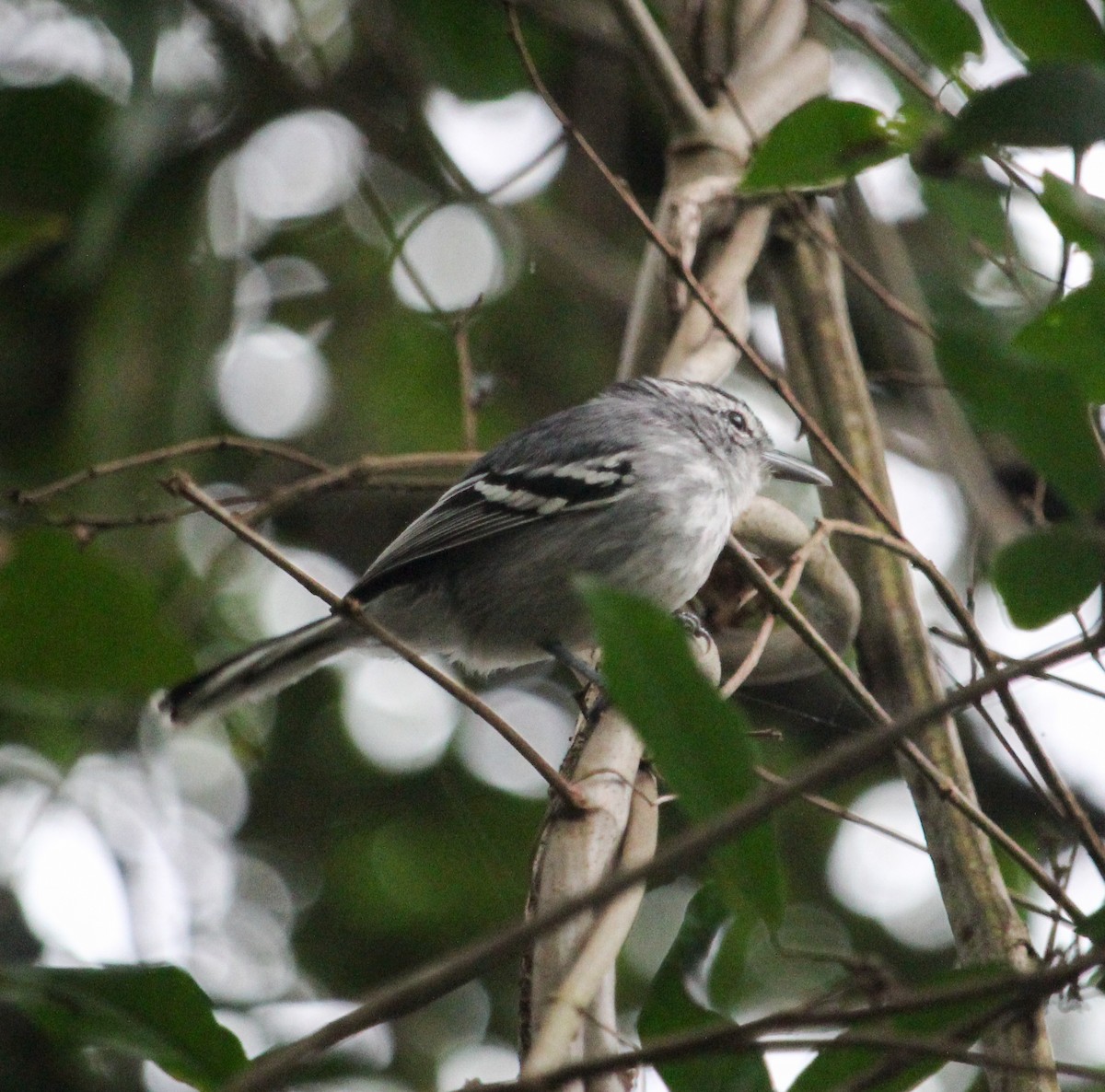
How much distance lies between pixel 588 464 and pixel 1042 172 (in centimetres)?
185

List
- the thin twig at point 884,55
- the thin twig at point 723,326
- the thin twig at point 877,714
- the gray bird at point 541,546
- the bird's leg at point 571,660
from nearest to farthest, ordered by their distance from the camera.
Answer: the thin twig at point 877,714, the thin twig at point 884,55, the thin twig at point 723,326, the bird's leg at point 571,660, the gray bird at point 541,546

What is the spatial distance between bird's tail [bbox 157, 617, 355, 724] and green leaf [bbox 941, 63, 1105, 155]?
2136mm

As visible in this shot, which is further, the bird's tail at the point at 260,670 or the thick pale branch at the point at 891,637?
the bird's tail at the point at 260,670

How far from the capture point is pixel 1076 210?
4.56ft

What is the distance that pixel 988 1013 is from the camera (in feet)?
3.92

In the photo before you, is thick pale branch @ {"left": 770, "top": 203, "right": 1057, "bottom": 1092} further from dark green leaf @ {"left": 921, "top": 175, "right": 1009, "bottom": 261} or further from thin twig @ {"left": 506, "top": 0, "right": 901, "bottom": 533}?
dark green leaf @ {"left": 921, "top": 175, "right": 1009, "bottom": 261}

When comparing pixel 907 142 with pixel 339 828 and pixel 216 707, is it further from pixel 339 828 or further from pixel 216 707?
pixel 339 828

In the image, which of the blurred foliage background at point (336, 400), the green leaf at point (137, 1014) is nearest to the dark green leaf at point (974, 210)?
the blurred foliage background at point (336, 400)

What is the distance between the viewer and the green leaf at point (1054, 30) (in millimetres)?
1348

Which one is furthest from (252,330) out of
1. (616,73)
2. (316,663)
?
(316,663)

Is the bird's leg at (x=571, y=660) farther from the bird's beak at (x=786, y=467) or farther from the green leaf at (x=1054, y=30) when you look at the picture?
the green leaf at (x=1054, y=30)

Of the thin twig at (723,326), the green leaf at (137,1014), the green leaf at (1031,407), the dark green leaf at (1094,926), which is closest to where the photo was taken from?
the green leaf at (1031,407)

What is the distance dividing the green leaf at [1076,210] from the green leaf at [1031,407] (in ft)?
0.56

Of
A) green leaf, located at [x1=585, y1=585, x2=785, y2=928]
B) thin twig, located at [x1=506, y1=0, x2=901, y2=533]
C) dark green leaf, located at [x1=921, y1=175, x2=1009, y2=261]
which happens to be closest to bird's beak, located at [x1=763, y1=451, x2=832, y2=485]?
dark green leaf, located at [x1=921, y1=175, x2=1009, y2=261]
